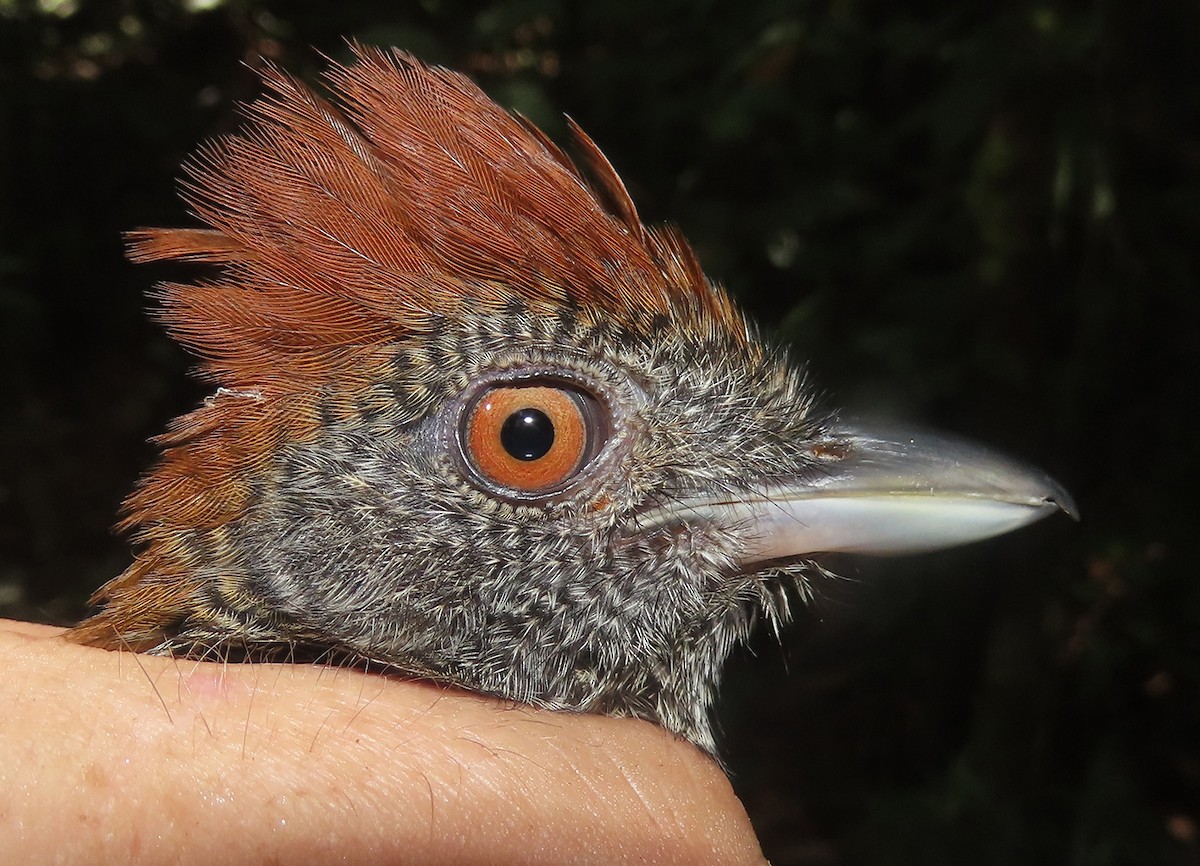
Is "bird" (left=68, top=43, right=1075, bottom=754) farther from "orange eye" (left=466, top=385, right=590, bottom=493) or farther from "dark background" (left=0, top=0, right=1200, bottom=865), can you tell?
"dark background" (left=0, top=0, right=1200, bottom=865)

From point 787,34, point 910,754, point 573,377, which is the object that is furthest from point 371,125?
point 910,754

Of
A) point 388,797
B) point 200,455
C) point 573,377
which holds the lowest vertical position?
point 388,797

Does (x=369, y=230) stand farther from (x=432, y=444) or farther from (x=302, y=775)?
(x=302, y=775)

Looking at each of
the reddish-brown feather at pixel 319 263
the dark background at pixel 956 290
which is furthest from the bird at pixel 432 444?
the dark background at pixel 956 290

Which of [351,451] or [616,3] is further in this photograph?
[616,3]

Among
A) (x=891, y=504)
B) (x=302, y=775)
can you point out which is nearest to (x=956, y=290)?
(x=891, y=504)

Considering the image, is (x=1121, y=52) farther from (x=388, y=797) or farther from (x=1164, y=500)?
(x=388, y=797)
